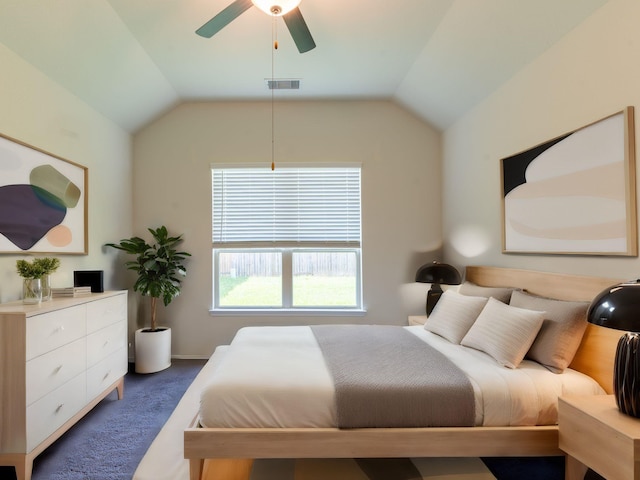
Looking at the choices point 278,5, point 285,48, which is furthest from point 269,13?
point 285,48

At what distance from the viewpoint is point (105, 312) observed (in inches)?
105

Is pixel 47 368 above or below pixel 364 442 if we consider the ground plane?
above

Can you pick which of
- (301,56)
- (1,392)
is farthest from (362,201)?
(1,392)

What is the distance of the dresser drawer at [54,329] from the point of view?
74.9 inches

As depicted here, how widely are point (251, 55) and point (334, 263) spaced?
92.5 inches

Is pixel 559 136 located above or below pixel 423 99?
below

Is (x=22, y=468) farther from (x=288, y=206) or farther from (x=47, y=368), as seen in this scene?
(x=288, y=206)

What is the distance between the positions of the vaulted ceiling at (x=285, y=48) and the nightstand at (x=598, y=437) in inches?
84.4

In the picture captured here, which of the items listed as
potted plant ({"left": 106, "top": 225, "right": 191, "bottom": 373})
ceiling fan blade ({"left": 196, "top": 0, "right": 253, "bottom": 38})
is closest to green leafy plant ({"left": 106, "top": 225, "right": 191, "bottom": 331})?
potted plant ({"left": 106, "top": 225, "right": 191, "bottom": 373})

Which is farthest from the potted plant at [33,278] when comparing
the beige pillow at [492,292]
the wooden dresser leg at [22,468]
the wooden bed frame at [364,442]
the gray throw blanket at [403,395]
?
the beige pillow at [492,292]

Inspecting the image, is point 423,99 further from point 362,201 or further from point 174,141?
point 174,141

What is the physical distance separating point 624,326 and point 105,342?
3.23 metres

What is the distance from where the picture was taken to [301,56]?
3039 millimetres

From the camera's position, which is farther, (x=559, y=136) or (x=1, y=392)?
(x=559, y=136)
